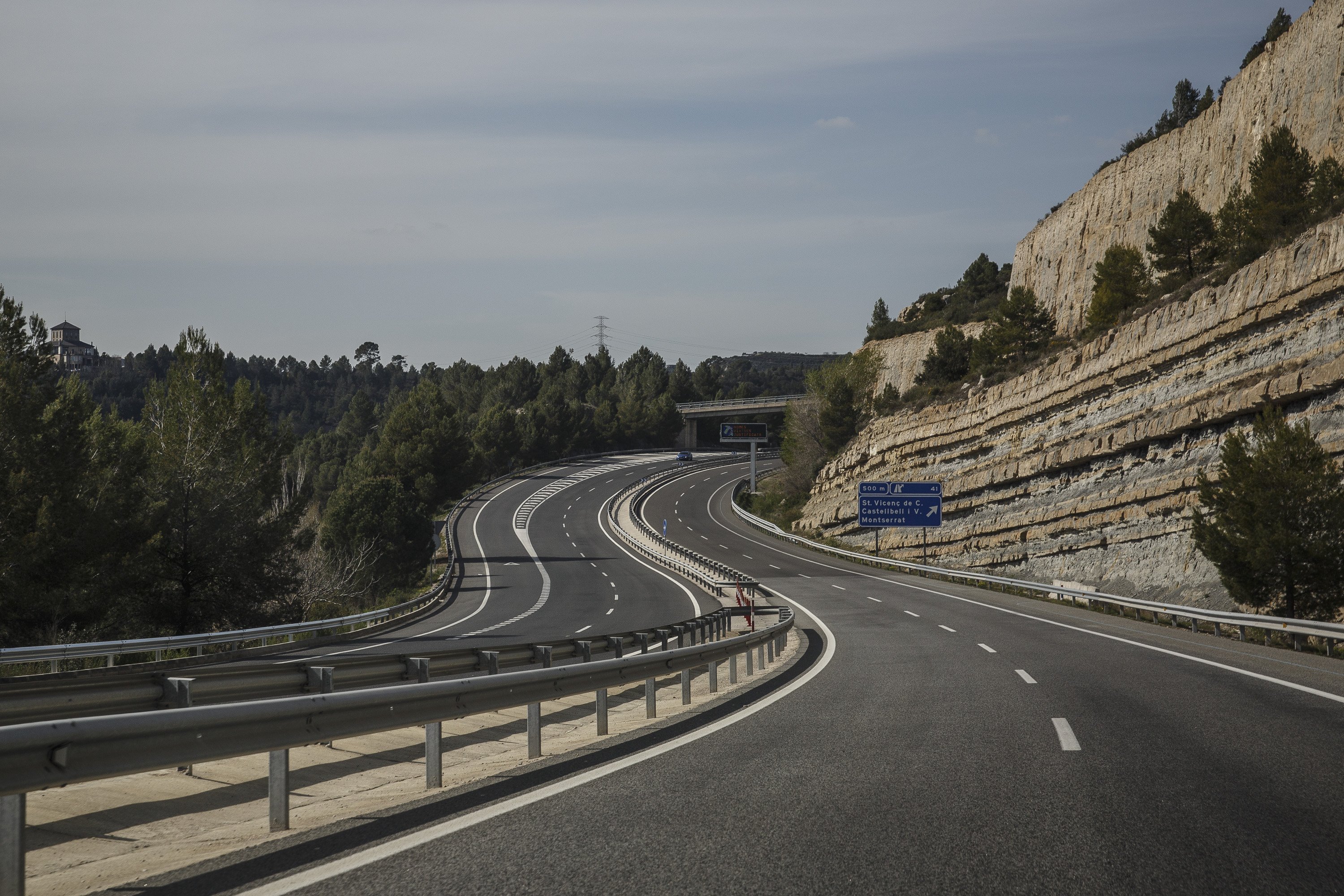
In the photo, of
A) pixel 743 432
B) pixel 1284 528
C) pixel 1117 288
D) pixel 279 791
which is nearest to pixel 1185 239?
pixel 1117 288

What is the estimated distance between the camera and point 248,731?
17.0 ft

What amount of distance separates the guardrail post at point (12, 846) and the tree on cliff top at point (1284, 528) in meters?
29.7

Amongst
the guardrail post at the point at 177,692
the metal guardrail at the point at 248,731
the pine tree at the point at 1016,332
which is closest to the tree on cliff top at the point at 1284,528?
the metal guardrail at the point at 248,731

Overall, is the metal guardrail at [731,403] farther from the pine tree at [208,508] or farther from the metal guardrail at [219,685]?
the metal guardrail at [219,685]

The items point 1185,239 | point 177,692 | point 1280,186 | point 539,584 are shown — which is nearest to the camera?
point 177,692

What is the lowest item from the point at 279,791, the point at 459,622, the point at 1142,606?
the point at 459,622

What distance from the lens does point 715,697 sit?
42.8ft

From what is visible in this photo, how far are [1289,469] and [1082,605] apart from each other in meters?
10.5

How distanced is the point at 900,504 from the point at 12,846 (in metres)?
56.0

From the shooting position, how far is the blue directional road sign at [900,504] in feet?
188

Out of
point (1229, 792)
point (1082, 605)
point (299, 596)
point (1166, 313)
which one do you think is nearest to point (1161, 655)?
point (1229, 792)

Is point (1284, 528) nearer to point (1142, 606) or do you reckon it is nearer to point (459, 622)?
point (1142, 606)

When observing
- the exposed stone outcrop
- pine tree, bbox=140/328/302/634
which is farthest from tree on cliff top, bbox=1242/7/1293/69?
pine tree, bbox=140/328/302/634

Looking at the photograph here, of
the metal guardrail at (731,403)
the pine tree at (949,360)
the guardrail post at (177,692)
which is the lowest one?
the guardrail post at (177,692)
